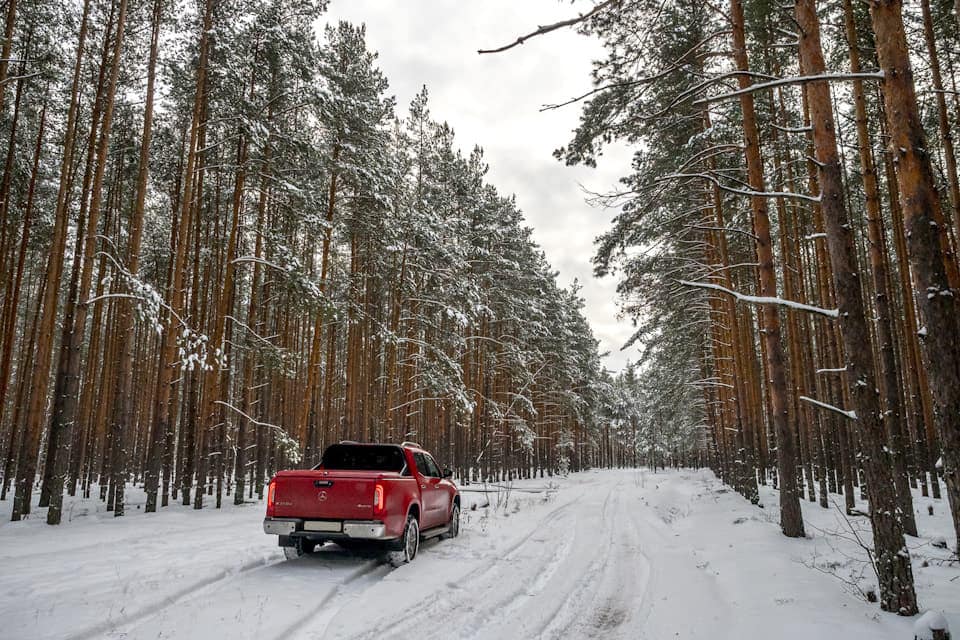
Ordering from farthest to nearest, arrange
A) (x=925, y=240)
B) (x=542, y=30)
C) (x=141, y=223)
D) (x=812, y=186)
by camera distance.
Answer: (x=812, y=186) < (x=141, y=223) < (x=925, y=240) < (x=542, y=30)

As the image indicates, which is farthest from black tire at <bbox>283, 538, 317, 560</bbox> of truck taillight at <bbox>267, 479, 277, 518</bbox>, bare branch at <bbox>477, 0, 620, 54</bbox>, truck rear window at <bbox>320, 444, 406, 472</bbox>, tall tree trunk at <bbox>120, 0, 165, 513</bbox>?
tall tree trunk at <bbox>120, 0, 165, 513</bbox>

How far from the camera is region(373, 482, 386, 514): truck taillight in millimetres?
7426

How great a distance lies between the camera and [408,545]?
8.07m

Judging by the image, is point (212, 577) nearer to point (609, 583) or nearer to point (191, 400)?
point (609, 583)

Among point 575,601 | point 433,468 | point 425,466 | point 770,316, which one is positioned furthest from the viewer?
point 433,468

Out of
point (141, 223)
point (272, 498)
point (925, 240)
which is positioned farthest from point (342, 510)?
point (141, 223)

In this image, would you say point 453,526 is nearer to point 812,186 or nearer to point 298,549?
point 298,549

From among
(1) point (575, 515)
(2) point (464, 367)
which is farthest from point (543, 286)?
(1) point (575, 515)

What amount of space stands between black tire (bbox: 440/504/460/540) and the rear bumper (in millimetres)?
3232

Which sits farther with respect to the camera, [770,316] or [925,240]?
[770,316]

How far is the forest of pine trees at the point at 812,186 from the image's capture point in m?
4.70

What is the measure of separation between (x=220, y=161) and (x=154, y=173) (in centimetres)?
215

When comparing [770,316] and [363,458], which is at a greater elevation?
[770,316]

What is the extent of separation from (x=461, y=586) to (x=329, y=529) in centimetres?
208
